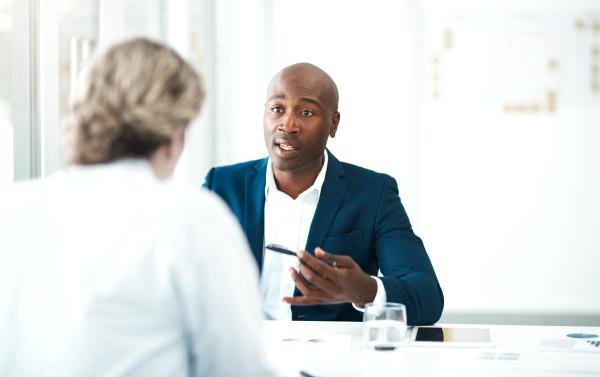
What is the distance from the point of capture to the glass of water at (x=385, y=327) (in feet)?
7.29

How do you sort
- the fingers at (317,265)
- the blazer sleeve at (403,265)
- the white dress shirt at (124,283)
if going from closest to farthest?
the white dress shirt at (124,283)
the fingers at (317,265)
the blazer sleeve at (403,265)

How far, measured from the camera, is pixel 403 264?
2.84 m

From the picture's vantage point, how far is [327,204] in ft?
9.70

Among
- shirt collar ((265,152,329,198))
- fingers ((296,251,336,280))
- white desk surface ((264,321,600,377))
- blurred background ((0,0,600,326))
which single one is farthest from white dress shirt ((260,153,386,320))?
blurred background ((0,0,600,326))

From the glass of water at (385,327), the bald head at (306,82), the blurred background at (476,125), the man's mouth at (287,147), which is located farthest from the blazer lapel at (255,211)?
the blurred background at (476,125)

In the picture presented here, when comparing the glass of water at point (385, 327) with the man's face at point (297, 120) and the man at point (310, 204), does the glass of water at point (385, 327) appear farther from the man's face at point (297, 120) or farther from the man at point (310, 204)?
the man's face at point (297, 120)

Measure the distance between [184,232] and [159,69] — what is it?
0.29 metres

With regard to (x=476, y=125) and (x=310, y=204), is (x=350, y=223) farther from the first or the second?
(x=476, y=125)

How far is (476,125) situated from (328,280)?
4.11 m

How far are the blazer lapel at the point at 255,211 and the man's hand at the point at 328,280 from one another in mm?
447

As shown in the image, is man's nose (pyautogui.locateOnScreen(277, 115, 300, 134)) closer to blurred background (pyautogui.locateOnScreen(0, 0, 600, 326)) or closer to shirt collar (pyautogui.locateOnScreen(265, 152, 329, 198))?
shirt collar (pyautogui.locateOnScreen(265, 152, 329, 198))

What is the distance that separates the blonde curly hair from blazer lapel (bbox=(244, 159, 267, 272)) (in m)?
1.45

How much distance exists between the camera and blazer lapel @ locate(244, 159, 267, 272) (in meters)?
2.91

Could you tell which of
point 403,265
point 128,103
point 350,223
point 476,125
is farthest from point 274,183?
point 476,125
